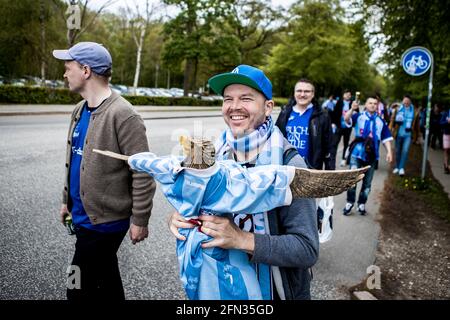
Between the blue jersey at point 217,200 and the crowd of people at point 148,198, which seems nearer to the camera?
the blue jersey at point 217,200

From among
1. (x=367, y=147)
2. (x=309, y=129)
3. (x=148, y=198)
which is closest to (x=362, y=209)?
(x=367, y=147)

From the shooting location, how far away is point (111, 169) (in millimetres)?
2125

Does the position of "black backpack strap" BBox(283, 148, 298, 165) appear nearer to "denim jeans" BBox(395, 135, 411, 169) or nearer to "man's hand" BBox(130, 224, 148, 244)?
"man's hand" BBox(130, 224, 148, 244)

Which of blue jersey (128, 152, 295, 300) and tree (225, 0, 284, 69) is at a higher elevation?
tree (225, 0, 284, 69)

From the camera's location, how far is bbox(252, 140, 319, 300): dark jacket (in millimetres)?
1311

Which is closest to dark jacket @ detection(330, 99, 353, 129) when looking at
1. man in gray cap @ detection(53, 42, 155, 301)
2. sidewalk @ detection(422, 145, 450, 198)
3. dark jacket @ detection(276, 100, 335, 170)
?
sidewalk @ detection(422, 145, 450, 198)

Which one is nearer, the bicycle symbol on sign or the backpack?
the backpack

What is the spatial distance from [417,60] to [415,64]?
92 millimetres

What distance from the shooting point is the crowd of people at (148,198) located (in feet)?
4.38

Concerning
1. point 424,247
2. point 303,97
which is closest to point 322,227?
point 303,97

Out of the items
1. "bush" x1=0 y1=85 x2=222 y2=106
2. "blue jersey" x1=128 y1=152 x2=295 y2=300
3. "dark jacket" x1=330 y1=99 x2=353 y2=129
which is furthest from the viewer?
"bush" x1=0 y1=85 x2=222 y2=106

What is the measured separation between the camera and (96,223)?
2123 mm

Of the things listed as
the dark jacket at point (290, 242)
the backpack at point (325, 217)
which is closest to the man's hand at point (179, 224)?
the dark jacket at point (290, 242)

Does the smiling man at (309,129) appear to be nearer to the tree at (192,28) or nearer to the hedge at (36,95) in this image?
the hedge at (36,95)
